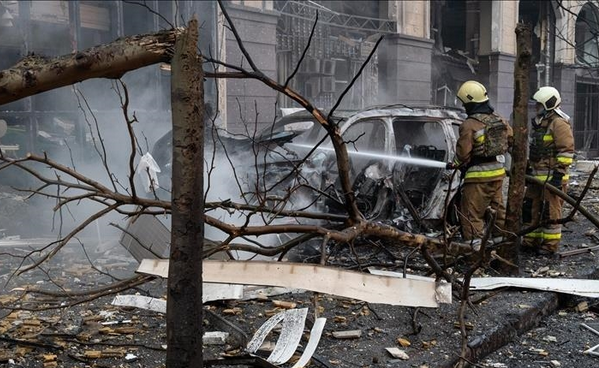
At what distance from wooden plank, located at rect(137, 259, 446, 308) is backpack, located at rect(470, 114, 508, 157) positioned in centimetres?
309

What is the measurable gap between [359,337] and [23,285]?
312 cm

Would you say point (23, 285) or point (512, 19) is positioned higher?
point (512, 19)

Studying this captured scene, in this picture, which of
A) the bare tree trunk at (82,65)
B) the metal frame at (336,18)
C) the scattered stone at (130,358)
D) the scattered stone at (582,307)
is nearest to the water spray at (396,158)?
the scattered stone at (582,307)

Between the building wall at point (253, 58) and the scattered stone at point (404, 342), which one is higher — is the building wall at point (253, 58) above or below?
above

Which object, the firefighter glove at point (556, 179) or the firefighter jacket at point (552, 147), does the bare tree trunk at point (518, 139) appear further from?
the firefighter glove at point (556, 179)

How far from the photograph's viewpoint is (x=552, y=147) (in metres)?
6.52

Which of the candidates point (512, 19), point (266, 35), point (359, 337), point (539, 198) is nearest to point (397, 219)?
point (539, 198)

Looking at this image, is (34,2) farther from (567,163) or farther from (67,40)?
(567,163)

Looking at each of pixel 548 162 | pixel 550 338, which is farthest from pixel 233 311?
pixel 548 162

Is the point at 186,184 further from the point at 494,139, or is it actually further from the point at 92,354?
the point at 494,139

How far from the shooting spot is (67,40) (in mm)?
9141

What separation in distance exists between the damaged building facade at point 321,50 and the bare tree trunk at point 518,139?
245 centimetres

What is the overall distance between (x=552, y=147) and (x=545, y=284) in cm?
205

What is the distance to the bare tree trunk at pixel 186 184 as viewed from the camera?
80.8 inches
